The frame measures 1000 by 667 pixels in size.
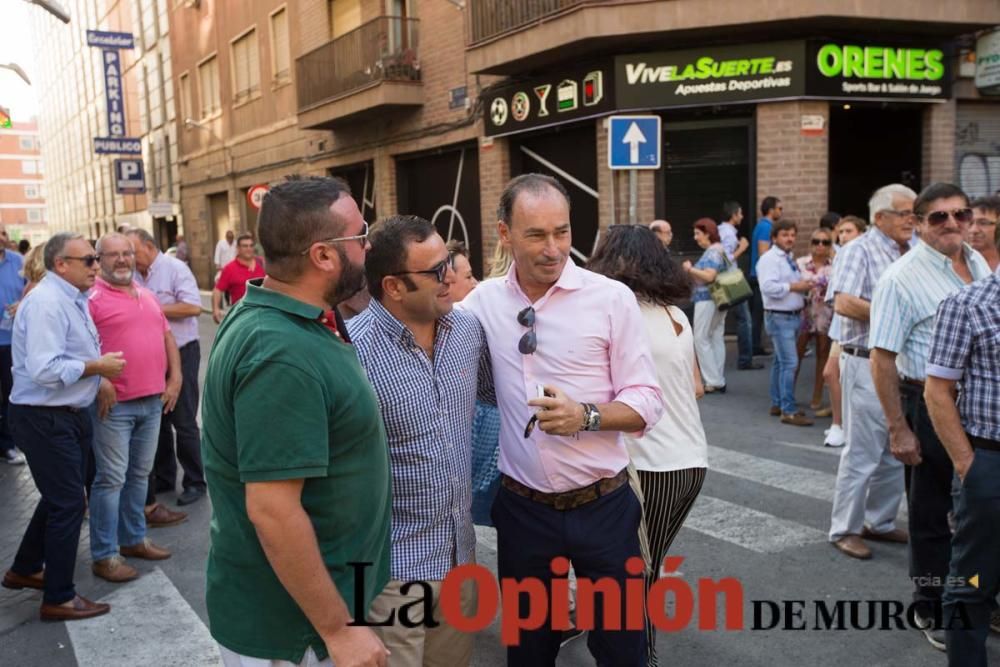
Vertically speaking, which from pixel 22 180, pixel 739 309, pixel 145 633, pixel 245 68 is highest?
pixel 22 180

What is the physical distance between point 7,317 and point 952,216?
7706 mm

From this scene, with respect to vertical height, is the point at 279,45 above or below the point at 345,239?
above

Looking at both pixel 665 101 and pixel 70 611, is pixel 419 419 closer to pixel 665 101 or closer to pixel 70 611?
pixel 70 611

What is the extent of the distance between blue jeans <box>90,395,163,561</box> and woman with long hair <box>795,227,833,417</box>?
6109 millimetres

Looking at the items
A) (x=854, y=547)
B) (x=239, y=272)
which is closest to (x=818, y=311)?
(x=854, y=547)

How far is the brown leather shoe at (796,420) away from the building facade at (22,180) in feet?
319

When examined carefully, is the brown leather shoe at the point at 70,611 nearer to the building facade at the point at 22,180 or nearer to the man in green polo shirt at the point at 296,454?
the man in green polo shirt at the point at 296,454

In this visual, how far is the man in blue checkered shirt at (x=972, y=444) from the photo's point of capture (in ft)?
9.73

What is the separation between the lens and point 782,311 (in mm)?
8438

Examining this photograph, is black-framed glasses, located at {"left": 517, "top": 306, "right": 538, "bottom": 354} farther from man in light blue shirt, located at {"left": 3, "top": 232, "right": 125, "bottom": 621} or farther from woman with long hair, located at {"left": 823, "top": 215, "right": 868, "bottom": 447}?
woman with long hair, located at {"left": 823, "top": 215, "right": 868, "bottom": 447}

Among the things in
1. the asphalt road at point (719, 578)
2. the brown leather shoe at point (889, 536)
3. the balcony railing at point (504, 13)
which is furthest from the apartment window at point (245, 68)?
the brown leather shoe at point (889, 536)

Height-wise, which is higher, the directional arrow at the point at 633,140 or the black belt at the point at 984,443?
the directional arrow at the point at 633,140

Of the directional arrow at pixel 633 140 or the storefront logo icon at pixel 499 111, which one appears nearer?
the directional arrow at pixel 633 140

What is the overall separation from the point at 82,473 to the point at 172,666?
120 cm
